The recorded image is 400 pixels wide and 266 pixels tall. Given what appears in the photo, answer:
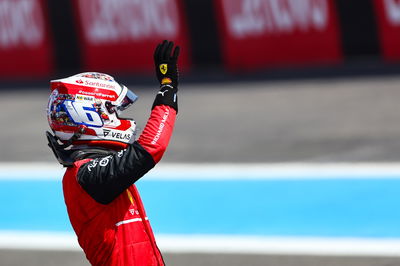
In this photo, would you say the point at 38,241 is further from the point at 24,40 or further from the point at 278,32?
the point at 24,40

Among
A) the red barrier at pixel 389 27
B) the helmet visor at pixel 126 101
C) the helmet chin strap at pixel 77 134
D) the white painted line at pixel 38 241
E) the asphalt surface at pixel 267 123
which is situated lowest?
the asphalt surface at pixel 267 123

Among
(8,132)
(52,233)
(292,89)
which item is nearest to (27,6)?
(8,132)

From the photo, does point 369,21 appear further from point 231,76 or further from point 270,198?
point 270,198

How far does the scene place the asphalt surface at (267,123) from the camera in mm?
11906

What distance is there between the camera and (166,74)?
4590 millimetres

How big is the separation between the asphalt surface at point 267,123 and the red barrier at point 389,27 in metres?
0.81

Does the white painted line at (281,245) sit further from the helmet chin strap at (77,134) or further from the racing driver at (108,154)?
the helmet chin strap at (77,134)

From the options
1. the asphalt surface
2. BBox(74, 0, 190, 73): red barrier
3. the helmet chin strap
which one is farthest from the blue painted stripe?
BBox(74, 0, 190, 73): red barrier

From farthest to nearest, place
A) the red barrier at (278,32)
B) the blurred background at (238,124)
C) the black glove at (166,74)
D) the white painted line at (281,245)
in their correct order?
the red barrier at (278,32) → the blurred background at (238,124) → the white painted line at (281,245) → the black glove at (166,74)

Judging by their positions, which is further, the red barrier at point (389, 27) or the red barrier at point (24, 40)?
the red barrier at point (24, 40)

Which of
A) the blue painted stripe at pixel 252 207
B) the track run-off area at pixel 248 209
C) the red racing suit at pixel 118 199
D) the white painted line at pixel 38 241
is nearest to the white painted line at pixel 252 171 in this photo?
the track run-off area at pixel 248 209

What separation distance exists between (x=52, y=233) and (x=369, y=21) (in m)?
8.73

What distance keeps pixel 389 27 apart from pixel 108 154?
1173 centimetres

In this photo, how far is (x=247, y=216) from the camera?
373 inches
